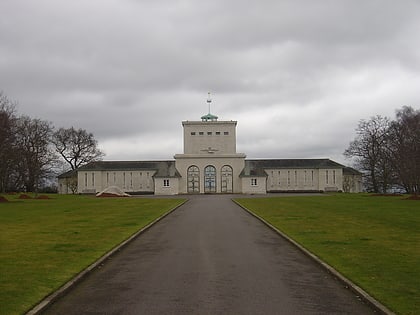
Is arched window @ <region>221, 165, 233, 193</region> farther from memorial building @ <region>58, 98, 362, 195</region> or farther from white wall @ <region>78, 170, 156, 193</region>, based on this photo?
white wall @ <region>78, 170, 156, 193</region>

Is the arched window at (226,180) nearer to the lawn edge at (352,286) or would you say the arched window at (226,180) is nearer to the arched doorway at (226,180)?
the arched doorway at (226,180)

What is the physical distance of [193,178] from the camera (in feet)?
286

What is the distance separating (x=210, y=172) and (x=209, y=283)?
7629 cm

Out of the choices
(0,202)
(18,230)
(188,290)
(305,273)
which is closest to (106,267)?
(188,290)

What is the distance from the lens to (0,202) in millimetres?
49188

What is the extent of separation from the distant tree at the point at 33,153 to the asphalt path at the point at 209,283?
4431cm

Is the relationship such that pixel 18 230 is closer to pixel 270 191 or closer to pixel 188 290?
pixel 188 290

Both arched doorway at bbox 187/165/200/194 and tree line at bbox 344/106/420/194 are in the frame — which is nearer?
tree line at bbox 344/106/420/194

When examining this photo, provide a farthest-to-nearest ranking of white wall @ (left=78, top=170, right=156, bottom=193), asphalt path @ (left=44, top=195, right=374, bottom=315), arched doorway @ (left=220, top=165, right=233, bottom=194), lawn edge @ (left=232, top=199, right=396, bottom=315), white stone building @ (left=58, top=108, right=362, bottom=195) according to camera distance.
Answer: white wall @ (left=78, top=170, right=156, bottom=193)
arched doorway @ (left=220, top=165, right=233, bottom=194)
white stone building @ (left=58, top=108, right=362, bottom=195)
asphalt path @ (left=44, top=195, right=374, bottom=315)
lawn edge @ (left=232, top=199, right=396, bottom=315)

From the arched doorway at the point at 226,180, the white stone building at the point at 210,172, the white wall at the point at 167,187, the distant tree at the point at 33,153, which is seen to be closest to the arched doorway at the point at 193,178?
the white stone building at the point at 210,172

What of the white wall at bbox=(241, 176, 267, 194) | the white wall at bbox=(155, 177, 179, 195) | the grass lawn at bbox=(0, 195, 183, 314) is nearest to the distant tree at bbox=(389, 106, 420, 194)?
the white wall at bbox=(241, 176, 267, 194)

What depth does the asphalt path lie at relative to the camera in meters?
8.94

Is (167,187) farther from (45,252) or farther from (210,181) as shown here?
(45,252)

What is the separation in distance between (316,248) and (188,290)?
6909 millimetres
